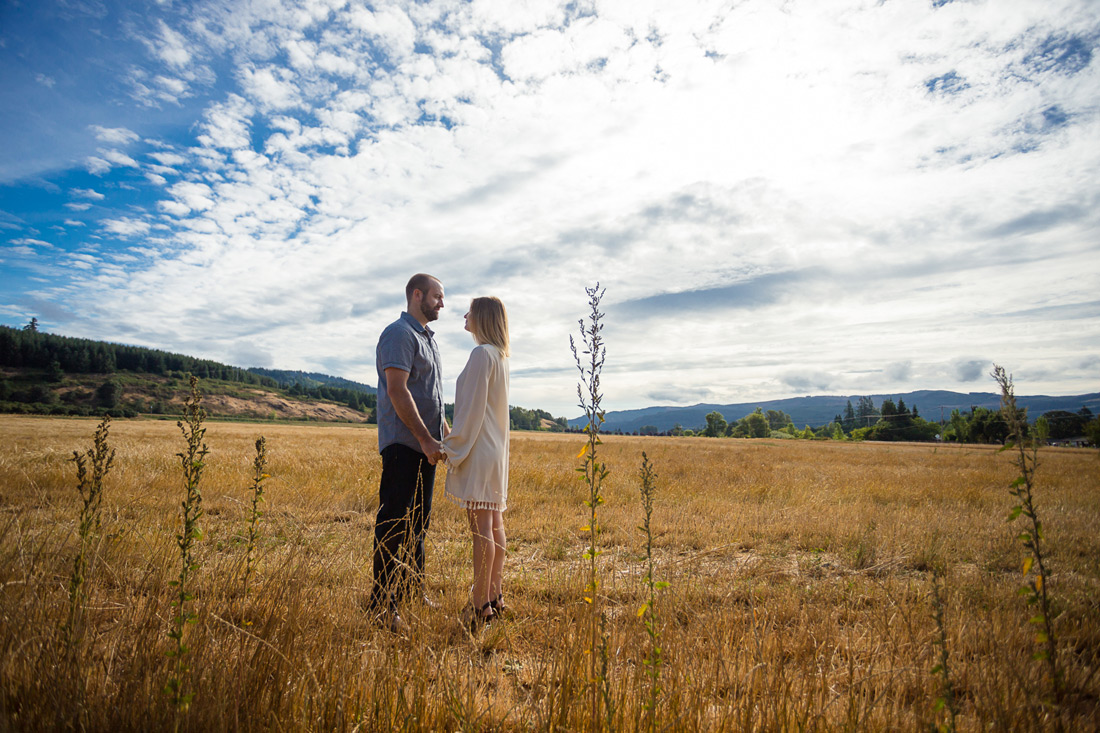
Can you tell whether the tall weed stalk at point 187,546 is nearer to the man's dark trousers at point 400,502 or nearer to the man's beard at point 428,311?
the man's dark trousers at point 400,502

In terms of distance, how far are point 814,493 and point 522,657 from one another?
413 inches

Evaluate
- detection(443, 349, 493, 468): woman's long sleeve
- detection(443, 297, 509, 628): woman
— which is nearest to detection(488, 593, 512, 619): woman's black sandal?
detection(443, 297, 509, 628): woman

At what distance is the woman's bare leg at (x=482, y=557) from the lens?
12.3 feet

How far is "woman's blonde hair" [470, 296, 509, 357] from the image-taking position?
4023mm

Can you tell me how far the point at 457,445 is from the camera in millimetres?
3883

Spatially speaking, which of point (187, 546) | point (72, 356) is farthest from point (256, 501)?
point (72, 356)

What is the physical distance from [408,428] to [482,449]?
2.10 ft

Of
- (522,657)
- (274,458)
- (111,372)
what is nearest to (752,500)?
(522,657)

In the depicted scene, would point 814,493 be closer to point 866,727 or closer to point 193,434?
point 866,727

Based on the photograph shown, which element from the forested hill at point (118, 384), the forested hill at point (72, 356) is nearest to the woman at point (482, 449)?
the forested hill at point (118, 384)

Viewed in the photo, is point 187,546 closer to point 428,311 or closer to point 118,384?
point 428,311

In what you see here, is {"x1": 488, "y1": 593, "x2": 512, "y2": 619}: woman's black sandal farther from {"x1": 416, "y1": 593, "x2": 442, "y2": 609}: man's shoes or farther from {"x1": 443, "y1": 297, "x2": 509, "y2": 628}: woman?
{"x1": 416, "y1": 593, "x2": 442, "y2": 609}: man's shoes

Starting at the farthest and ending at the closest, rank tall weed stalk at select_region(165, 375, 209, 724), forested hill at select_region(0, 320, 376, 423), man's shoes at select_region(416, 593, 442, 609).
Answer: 1. forested hill at select_region(0, 320, 376, 423)
2. man's shoes at select_region(416, 593, 442, 609)
3. tall weed stalk at select_region(165, 375, 209, 724)

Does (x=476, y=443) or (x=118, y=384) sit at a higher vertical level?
(x=118, y=384)
